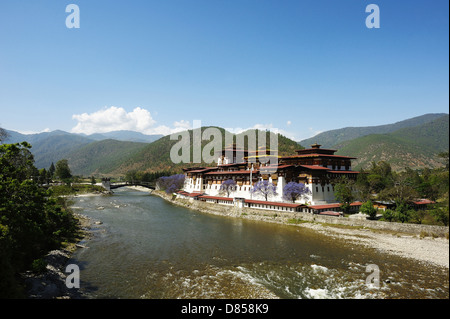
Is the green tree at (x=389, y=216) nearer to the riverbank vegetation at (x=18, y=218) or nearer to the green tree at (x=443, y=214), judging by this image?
the green tree at (x=443, y=214)

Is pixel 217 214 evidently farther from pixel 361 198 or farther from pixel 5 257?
pixel 5 257

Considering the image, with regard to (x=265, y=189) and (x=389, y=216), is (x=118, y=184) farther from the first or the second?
(x=389, y=216)

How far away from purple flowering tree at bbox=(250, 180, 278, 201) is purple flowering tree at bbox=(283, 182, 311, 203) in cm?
315

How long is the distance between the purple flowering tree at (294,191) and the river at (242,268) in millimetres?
12344

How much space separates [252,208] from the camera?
160ft

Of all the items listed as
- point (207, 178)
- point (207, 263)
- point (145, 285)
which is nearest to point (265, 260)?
point (207, 263)

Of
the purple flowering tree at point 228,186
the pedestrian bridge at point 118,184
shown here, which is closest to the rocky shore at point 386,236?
the purple flowering tree at point 228,186

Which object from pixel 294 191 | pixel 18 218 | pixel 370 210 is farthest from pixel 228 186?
pixel 18 218

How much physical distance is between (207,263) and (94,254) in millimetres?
12134

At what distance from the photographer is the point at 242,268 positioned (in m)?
21.5

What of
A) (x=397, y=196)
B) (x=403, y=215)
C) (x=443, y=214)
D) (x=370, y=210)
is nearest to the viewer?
(x=443, y=214)

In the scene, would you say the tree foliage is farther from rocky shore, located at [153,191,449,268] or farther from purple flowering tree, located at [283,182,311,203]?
purple flowering tree, located at [283,182,311,203]

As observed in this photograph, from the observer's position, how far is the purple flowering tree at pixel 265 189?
50109 mm

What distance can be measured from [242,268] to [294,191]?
27.6 m
